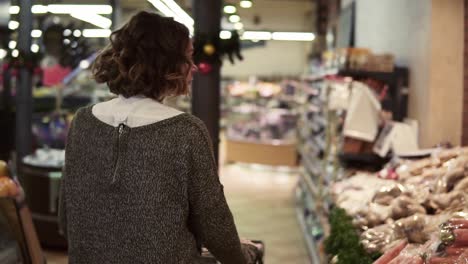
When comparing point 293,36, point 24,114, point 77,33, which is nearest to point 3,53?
point 77,33

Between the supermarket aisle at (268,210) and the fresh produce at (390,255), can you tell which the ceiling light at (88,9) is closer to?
the supermarket aisle at (268,210)

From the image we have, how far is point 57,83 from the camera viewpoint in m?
8.40

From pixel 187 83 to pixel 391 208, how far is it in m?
1.65

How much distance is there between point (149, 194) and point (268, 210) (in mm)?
6601

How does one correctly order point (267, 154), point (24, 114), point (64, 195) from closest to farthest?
1. point (64, 195)
2. point (24, 114)
3. point (267, 154)

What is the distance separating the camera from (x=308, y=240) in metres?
6.39

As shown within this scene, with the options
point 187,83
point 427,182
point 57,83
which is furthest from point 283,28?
point 187,83

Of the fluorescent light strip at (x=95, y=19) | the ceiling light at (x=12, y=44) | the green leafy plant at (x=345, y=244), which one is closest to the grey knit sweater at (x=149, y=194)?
the green leafy plant at (x=345, y=244)

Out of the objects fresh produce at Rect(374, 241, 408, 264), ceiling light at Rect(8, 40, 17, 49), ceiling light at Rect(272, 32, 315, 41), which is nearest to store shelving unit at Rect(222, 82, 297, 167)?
ceiling light at Rect(272, 32, 315, 41)

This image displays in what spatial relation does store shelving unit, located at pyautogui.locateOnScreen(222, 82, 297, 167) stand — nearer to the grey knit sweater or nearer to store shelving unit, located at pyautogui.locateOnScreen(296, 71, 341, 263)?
store shelving unit, located at pyautogui.locateOnScreen(296, 71, 341, 263)

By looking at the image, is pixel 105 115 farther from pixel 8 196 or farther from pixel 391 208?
pixel 391 208

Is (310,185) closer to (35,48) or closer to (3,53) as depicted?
(35,48)

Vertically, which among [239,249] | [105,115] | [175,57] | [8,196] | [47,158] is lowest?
[47,158]

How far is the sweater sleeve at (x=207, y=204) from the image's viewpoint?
1.83 metres
